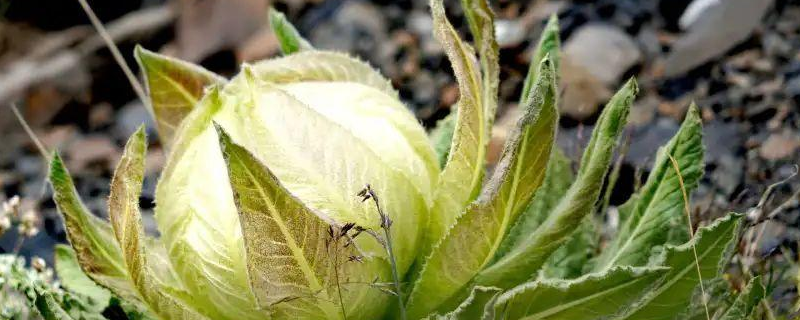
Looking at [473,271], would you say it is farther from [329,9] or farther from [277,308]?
[329,9]

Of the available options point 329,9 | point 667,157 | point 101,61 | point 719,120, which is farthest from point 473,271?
point 101,61

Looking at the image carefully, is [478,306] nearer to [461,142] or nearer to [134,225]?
[461,142]

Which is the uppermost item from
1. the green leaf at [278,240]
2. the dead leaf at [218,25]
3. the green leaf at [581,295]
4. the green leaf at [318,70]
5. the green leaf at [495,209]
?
the dead leaf at [218,25]

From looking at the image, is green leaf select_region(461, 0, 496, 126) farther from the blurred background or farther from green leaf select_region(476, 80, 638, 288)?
the blurred background

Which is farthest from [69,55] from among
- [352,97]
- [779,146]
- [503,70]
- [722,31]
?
[352,97]

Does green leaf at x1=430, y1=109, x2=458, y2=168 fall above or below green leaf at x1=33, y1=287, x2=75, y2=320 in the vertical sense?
below

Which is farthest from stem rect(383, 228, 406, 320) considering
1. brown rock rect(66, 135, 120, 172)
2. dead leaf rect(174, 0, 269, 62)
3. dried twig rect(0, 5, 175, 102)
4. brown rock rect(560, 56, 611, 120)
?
dried twig rect(0, 5, 175, 102)

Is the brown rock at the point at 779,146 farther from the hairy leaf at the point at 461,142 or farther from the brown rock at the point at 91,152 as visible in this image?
the brown rock at the point at 91,152

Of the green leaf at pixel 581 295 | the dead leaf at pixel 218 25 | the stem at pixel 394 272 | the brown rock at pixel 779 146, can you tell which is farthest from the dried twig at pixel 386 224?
the dead leaf at pixel 218 25
